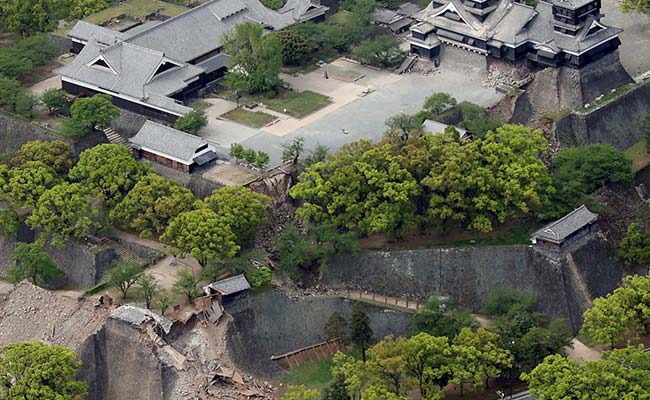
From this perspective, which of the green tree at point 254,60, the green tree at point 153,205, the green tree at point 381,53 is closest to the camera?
the green tree at point 153,205

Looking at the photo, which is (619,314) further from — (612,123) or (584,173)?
(612,123)

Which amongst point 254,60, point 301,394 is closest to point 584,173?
point 254,60

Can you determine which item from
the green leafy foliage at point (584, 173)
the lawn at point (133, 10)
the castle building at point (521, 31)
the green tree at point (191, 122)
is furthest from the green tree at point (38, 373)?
the lawn at point (133, 10)

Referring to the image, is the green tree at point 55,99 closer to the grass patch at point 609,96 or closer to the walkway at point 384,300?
the walkway at point 384,300

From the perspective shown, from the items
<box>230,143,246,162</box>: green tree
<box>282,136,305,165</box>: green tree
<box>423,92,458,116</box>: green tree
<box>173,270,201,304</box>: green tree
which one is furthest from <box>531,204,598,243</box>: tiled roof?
<box>173,270,201,304</box>: green tree

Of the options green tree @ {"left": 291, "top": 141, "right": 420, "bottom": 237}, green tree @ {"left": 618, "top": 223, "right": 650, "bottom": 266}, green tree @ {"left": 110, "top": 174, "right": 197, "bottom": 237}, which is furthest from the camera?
green tree @ {"left": 110, "top": 174, "right": 197, "bottom": 237}

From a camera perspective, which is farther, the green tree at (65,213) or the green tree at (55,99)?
the green tree at (55,99)

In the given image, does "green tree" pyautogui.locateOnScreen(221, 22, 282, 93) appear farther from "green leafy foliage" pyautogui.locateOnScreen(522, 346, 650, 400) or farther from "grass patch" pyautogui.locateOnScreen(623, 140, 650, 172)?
"green leafy foliage" pyautogui.locateOnScreen(522, 346, 650, 400)

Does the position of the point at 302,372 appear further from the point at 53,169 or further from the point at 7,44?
the point at 7,44
